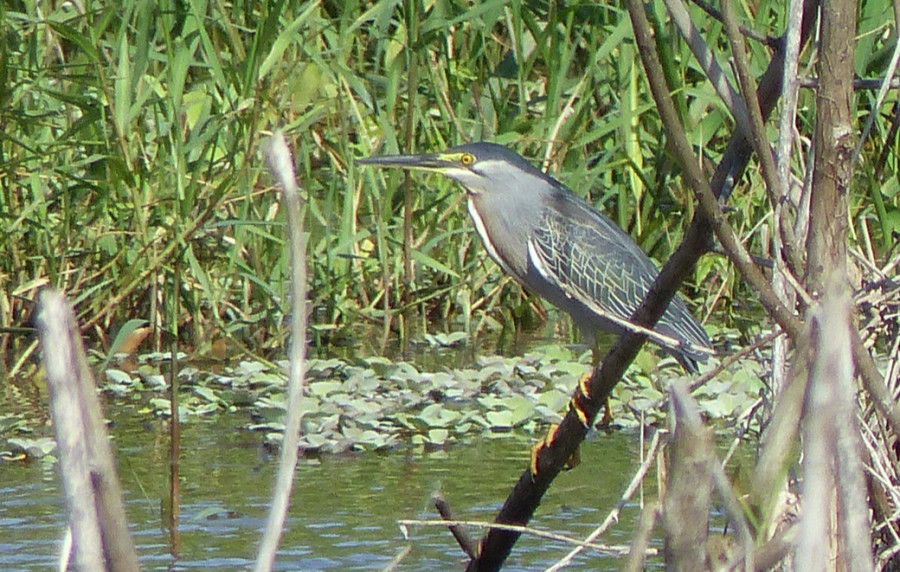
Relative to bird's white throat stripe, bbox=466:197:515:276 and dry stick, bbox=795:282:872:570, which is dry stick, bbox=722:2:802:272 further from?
bird's white throat stripe, bbox=466:197:515:276

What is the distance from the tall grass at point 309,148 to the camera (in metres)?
5.39

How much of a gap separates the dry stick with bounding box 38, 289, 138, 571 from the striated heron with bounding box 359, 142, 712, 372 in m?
3.66

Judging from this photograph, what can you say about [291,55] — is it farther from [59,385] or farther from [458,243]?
[59,385]

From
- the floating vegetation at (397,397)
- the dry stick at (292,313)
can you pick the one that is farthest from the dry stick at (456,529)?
the dry stick at (292,313)

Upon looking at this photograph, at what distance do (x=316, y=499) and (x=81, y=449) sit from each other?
10.6 feet

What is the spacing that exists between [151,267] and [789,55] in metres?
3.52

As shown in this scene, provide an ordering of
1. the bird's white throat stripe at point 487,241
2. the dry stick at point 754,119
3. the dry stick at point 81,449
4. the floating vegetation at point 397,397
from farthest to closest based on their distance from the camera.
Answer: the bird's white throat stripe at point 487,241 → the floating vegetation at point 397,397 → the dry stick at point 754,119 → the dry stick at point 81,449

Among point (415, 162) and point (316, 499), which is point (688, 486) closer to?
point (316, 499)

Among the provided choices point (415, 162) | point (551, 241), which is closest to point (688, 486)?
point (415, 162)

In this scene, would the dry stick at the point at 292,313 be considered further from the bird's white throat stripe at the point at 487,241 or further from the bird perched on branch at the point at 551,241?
the bird's white throat stripe at the point at 487,241

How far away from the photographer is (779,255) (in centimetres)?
219

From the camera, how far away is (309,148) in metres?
6.16

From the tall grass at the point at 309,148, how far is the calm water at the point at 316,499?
63 cm

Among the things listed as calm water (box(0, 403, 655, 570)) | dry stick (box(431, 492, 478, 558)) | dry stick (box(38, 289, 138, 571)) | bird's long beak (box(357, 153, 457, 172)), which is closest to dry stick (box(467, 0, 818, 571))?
dry stick (box(431, 492, 478, 558))
